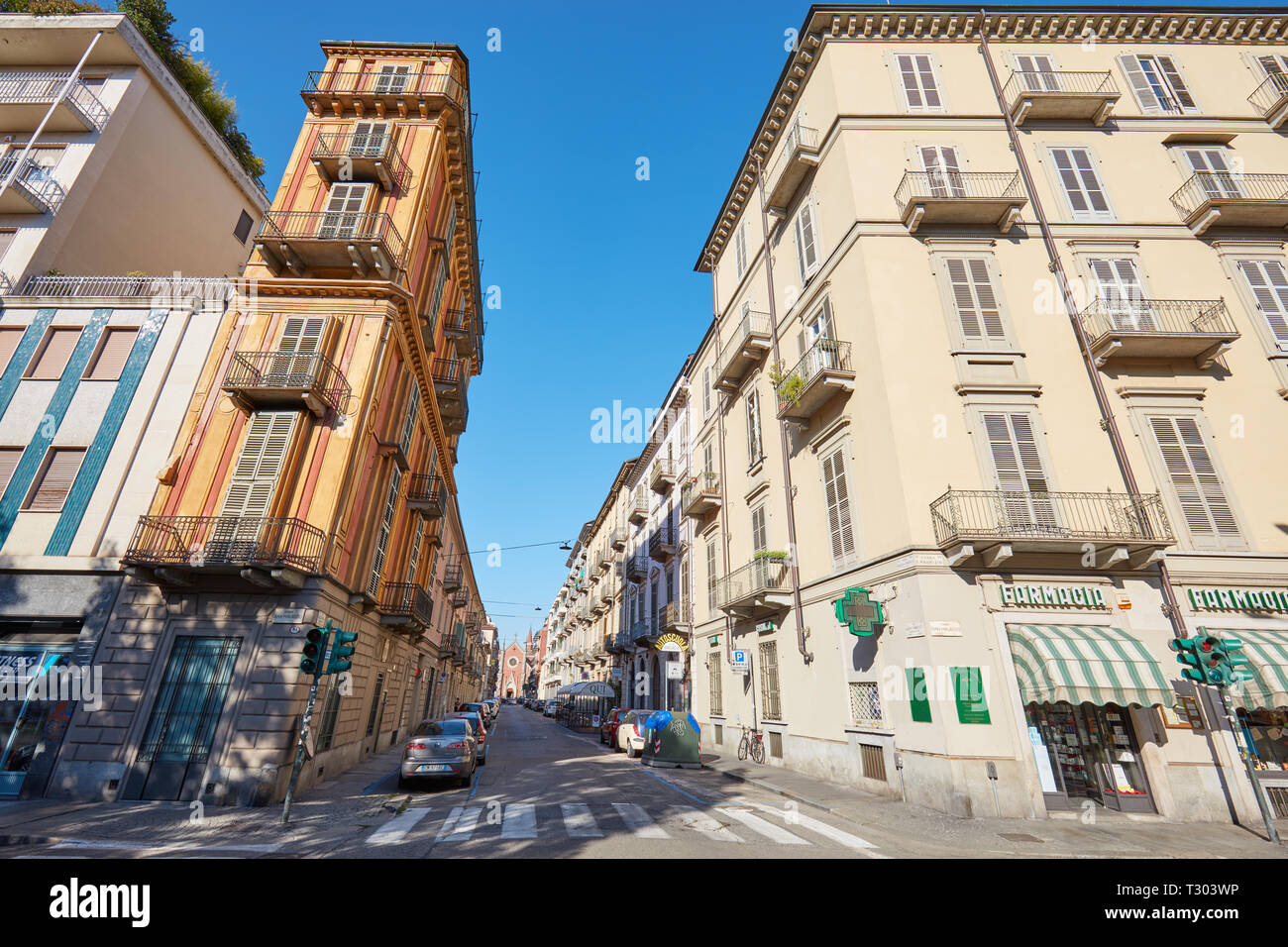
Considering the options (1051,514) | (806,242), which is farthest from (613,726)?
(806,242)

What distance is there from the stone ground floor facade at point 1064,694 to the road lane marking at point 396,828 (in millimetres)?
9608

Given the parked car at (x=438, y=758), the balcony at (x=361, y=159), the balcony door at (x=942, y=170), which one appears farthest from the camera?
the balcony at (x=361, y=159)

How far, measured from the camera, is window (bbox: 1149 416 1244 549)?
12.8 meters

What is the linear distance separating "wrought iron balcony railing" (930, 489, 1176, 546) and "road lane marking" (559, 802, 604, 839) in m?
8.94

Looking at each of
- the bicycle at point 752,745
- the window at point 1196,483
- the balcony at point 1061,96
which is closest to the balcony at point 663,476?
the bicycle at point 752,745

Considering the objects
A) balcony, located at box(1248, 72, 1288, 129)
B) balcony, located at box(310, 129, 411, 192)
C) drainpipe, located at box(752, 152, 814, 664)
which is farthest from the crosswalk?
balcony, located at box(1248, 72, 1288, 129)

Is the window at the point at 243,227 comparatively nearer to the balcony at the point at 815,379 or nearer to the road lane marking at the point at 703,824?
the balcony at the point at 815,379

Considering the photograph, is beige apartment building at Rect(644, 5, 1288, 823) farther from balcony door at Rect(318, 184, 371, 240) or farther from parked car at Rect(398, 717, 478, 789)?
balcony door at Rect(318, 184, 371, 240)

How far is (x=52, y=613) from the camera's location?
12867 mm

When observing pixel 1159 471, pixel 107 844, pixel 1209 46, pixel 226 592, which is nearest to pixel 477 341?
pixel 226 592

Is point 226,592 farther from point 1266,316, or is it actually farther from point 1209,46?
point 1209,46

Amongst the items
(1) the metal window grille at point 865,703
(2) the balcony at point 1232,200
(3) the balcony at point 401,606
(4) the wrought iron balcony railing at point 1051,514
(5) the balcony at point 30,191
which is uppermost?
(5) the balcony at point 30,191

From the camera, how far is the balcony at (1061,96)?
53.4ft

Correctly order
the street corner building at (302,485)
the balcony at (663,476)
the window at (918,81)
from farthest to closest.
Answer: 1. the balcony at (663,476)
2. the window at (918,81)
3. the street corner building at (302,485)
